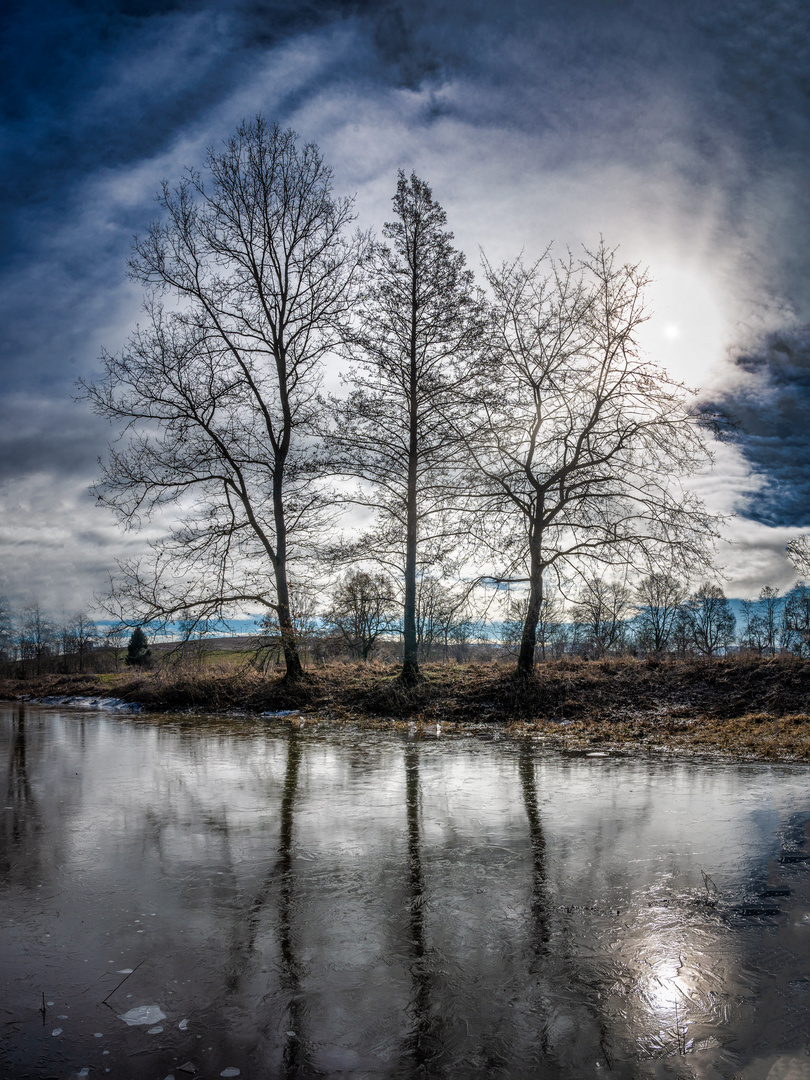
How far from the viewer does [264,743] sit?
10.2m

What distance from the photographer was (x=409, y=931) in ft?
10.9

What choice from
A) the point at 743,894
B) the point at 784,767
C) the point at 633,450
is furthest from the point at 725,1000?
the point at 633,450

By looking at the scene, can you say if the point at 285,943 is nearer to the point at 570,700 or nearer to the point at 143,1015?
the point at 143,1015

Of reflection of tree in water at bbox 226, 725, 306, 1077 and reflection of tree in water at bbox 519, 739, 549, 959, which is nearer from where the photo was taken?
reflection of tree in water at bbox 226, 725, 306, 1077

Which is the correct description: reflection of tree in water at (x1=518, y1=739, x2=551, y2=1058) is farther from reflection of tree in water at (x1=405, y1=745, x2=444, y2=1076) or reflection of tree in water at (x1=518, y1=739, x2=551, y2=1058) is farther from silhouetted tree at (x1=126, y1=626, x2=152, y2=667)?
silhouetted tree at (x1=126, y1=626, x2=152, y2=667)

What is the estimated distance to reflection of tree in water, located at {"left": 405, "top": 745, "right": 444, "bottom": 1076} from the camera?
2342 mm

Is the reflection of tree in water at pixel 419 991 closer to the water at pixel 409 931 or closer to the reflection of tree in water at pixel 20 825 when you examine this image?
the water at pixel 409 931

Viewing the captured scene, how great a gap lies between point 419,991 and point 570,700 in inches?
449

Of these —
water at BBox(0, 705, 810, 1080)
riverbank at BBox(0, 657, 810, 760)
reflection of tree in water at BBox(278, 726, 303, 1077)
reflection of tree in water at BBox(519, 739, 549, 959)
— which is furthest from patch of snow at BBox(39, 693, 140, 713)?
reflection of tree in water at BBox(519, 739, 549, 959)

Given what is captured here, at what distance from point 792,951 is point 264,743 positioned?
836 centimetres

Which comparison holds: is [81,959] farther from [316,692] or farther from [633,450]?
[633,450]

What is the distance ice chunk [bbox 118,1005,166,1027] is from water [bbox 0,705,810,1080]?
12 mm

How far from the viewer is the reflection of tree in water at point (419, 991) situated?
92.2 inches

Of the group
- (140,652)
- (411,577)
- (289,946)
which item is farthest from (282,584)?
(140,652)
